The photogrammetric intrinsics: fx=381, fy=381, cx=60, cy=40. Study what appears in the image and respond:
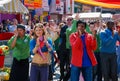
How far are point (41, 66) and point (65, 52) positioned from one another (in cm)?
336

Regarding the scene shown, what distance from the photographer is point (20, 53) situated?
8609 millimetres

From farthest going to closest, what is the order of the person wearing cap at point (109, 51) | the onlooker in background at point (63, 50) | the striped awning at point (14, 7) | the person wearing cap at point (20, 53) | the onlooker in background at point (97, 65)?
the onlooker in background at point (63, 50), the onlooker in background at point (97, 65), the striped awning at point (14, 7), the person wearing cap at point (109, 51), the person wearing cap at point (20, 53)

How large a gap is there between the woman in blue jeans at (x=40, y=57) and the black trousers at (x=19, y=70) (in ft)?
2.38

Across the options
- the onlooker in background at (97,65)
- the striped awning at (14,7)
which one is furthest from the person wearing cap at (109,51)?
the striped awning at (14,7)

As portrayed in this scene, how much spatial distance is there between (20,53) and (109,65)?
241 cm

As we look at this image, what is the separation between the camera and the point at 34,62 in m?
8.06

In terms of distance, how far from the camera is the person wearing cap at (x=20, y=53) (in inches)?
334

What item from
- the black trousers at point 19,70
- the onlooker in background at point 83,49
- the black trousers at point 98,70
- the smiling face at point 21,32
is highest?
the smiling face at point 21,32

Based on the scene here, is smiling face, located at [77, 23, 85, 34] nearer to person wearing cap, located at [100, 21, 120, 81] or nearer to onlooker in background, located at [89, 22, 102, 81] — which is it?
person wearing cap, located at [100, 21, 120, 81]

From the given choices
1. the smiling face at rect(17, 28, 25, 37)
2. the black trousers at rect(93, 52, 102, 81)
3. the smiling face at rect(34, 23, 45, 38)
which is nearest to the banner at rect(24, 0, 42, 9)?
the black trousers at rect(93, 52, 102, 81)

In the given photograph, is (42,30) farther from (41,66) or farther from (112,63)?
(112,63)

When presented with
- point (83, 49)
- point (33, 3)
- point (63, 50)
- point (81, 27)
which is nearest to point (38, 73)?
point (83, 49)

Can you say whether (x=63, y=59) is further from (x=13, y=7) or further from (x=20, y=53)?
(x=20, y=53)

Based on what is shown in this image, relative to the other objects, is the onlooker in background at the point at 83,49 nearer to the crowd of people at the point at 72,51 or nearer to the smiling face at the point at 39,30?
the crowd of people at the point at 72,51
